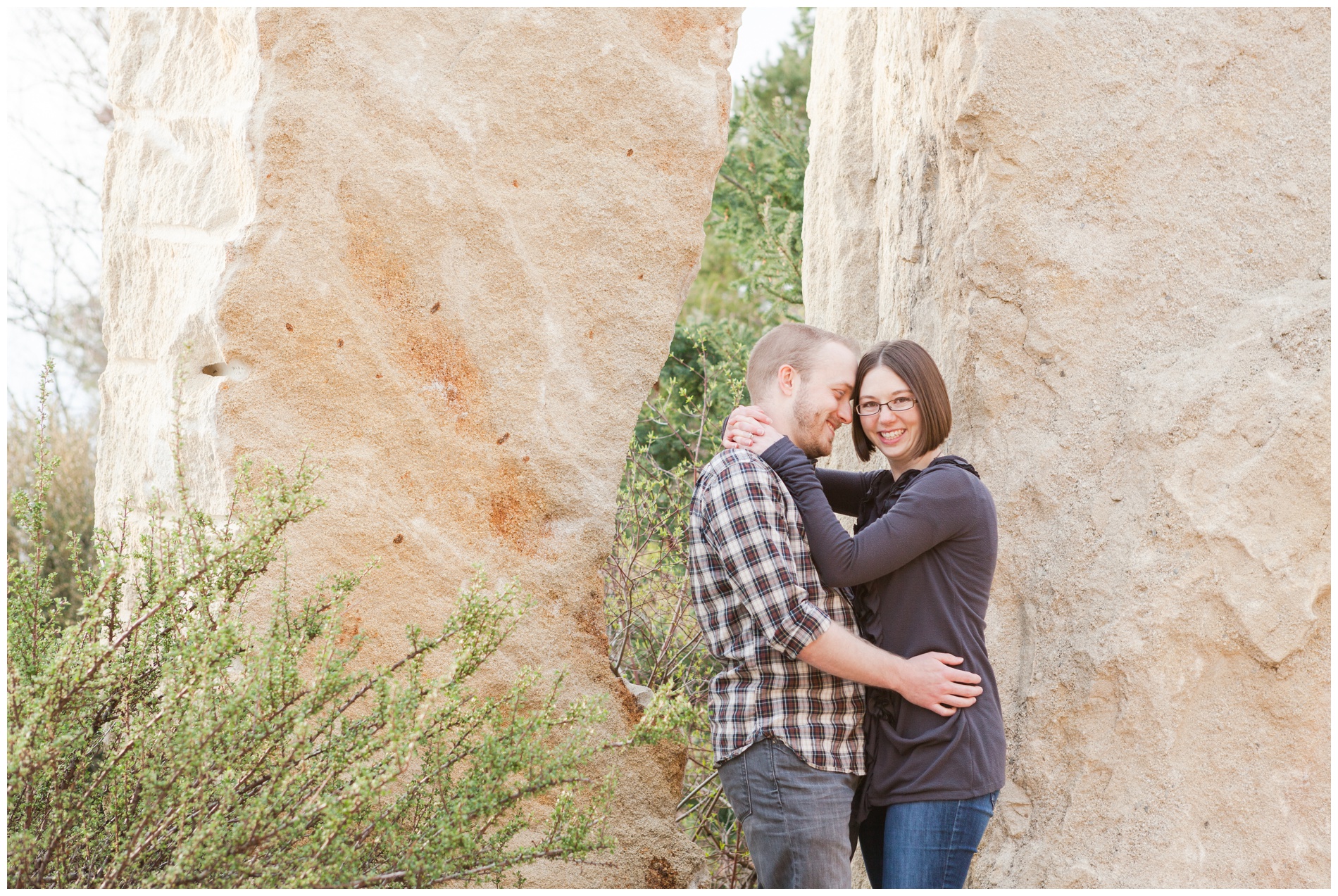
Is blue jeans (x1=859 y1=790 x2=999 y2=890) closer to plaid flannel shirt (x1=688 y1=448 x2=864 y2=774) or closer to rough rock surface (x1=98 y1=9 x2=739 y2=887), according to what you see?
plaid flannel shirt (x1=688 y1=448 x2=864 y2=774)

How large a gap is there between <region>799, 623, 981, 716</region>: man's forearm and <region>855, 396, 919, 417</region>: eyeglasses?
1.78 feet

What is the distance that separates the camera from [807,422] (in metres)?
2.55

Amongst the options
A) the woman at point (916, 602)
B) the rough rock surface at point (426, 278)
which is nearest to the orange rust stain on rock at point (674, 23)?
the rough rock surface at point (426, 278)

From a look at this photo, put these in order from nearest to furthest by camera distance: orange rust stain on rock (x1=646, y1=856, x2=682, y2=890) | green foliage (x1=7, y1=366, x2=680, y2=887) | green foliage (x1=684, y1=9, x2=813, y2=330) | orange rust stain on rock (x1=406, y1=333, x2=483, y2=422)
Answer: green foliage (x1=7, y1=366, x2=680, y2=887) < orange rust stain on rock (x1=406, y1=333, x2=483, y2=422) < orange rust stain on rock (x1=646, y1=856, x2=682, y2=890) < green foliage (x1=684, y1=9, x2=813, y2=330)

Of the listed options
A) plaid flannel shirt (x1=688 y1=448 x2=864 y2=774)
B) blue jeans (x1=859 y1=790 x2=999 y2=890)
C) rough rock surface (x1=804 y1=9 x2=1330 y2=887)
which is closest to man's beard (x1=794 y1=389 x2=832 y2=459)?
plaid flannel shirt (x1=688 y1=448 x2=864 y2=774)

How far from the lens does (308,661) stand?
265 centimetres

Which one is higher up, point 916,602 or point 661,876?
point 916,602

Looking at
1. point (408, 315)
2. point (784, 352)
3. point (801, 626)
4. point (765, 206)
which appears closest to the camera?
point (801, 626)

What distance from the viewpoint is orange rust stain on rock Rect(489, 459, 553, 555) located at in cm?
286

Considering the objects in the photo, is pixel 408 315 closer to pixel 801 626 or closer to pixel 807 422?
pixel 807 422

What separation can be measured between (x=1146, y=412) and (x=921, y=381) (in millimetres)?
633

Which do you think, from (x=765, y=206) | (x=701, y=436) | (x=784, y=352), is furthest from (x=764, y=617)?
(x=765, y=206)

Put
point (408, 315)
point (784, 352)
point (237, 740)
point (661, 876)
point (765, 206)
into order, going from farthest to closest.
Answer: point (765, 206) < point (661, 876) < point (408, 315) < point (784, 352) < point (237, 740)

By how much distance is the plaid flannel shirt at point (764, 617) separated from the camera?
224 cm
